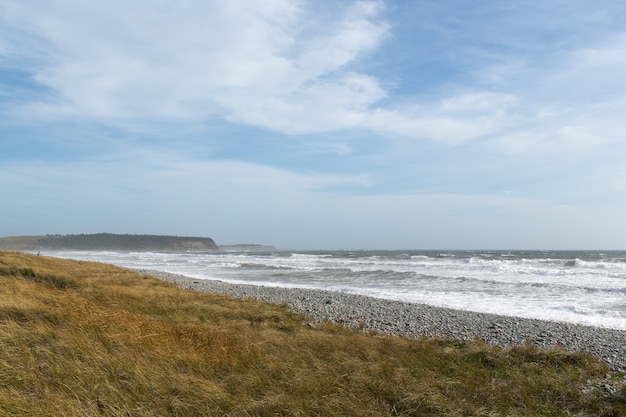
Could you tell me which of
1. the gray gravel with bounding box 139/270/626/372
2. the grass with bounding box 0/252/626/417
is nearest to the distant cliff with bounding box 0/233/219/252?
the gray gravel with bounding box 139/270/626/372

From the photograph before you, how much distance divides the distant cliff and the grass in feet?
533

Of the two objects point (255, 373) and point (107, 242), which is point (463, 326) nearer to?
point (255, 373)

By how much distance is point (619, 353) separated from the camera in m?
10.6

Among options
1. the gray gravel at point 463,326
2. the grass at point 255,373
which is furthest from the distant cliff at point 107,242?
the grass at point 255,373

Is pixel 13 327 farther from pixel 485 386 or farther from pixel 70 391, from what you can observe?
pixel 485 386

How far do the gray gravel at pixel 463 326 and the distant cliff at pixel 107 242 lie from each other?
15463 centimetres

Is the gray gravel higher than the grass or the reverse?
the reverse

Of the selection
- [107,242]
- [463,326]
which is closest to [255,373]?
[463,326]

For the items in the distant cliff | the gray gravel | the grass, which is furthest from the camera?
the distant cliff

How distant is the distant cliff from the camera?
163 m

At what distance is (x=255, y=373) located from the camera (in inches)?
246

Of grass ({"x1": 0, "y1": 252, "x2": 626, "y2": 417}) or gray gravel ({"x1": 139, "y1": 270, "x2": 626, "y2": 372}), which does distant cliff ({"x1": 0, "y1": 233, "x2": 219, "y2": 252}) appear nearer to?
gray gravel ({"x1": 139, "y1": 270, "x2": 626, "y2": 372})

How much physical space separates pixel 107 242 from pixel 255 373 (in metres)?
188

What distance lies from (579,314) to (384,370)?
46.5 ft
